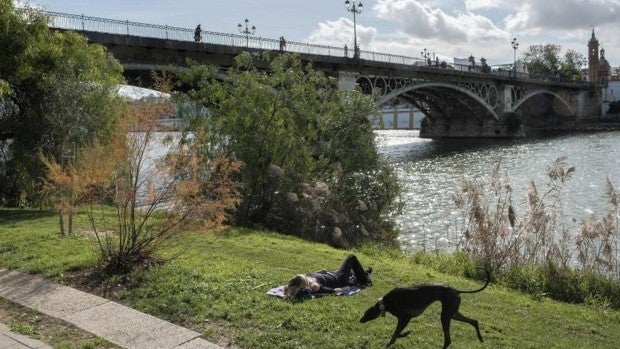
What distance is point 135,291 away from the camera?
7543 millimetres

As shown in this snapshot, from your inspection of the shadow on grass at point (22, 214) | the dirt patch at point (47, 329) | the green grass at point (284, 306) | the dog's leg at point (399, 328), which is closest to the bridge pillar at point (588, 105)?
the shadow on grass at point (22, 214)

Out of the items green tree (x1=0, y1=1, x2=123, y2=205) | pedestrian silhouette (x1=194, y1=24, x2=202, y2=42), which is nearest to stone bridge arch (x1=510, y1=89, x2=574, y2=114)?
pedestrian silhouette (x1=194, y1=24, x2=202, y2=42)

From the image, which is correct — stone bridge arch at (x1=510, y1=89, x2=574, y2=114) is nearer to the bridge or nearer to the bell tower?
the bridge

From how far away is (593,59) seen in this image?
11581cm

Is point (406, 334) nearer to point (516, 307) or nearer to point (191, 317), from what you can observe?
point (191, 317)

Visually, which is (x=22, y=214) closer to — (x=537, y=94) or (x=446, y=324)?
(x=446, y=324)

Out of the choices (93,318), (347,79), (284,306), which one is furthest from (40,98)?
(347,79)

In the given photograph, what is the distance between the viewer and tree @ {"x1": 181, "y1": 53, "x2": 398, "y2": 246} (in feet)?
53.5

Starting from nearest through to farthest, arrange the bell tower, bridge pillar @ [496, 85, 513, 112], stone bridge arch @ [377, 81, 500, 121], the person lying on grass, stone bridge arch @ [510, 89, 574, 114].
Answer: the person lying on grass
stone bridge arch @ [377, 81, 500, 121]
bridge pillar @ [496, 85, 513, 112]
stone bridge arch @ [510, 89, 574, 114]
the bell tower

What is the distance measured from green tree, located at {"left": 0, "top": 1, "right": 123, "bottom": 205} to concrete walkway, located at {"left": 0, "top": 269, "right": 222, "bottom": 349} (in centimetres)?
716

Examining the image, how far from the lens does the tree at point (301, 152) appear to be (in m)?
16.3

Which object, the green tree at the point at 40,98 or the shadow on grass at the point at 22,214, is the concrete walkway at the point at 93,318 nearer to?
the shadow on grass at the point at 22,214

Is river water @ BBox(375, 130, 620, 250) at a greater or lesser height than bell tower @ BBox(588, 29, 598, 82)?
lesser

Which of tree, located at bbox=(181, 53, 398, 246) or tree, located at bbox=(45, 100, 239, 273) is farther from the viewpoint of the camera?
tree, located at bbox=(181, 53, 398, 246)
